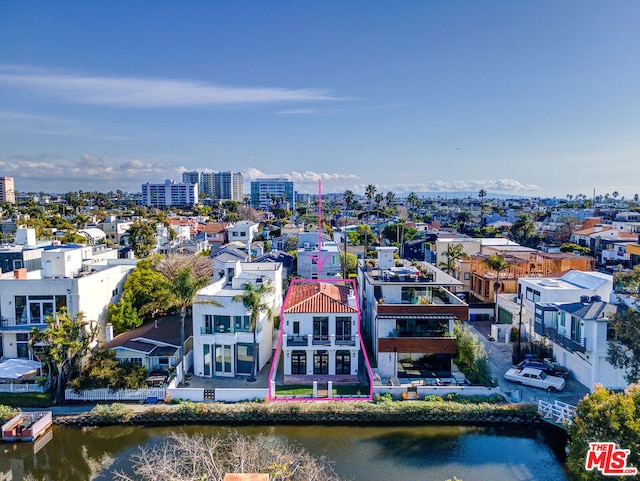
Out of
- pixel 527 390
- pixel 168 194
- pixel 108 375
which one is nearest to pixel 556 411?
pixel 527 390

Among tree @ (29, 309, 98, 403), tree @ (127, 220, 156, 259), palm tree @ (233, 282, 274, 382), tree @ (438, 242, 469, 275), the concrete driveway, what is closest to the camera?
tree @ (29, 309, 98, 403)

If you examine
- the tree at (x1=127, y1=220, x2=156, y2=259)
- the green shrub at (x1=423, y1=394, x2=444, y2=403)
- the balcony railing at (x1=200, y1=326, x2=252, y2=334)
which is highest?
the tree at (x1=127, y1=220, x2=156, y2=259)

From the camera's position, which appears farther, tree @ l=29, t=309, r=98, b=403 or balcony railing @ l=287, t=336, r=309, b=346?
balcony railing @ l=287, t=336, r=309, b=346

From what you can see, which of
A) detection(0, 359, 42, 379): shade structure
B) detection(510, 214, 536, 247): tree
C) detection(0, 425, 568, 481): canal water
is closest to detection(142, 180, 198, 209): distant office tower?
detection(510, 214, 536, 247): tree

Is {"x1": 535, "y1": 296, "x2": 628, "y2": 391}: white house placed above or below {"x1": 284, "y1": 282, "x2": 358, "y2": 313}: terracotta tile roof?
below

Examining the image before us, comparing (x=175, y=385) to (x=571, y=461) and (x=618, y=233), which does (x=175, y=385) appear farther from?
(x=618, y=233)

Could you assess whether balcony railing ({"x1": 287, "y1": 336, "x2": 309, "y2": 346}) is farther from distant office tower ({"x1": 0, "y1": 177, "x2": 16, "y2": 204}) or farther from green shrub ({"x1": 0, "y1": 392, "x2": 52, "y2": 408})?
distant office tower ({"x1": 0, "y1": 177, "x2": 16, "y2": 204})

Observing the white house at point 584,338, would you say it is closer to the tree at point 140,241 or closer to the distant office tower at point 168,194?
the tree at point 140,241
